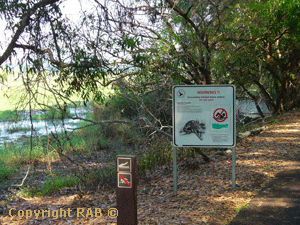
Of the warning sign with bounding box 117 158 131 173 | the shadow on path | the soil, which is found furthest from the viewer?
the soil

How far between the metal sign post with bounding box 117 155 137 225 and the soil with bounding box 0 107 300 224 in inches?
49.7

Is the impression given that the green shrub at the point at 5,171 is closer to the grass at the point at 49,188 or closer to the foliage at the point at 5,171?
the foliage at the point at 5,171

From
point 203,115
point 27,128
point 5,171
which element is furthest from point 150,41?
point 27,128

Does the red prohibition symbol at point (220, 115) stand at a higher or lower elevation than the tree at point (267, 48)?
lower

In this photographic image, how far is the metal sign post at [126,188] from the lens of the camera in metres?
3.70

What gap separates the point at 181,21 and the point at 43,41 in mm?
4562

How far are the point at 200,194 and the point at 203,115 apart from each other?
164 centimetres

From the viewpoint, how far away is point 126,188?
12.2ft

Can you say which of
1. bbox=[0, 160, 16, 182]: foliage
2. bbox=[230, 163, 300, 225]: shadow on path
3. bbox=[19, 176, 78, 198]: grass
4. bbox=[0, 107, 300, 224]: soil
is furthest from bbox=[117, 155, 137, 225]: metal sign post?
bbox=[0, 160, 16, 182]: foliage

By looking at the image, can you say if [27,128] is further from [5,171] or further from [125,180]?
[125,180]

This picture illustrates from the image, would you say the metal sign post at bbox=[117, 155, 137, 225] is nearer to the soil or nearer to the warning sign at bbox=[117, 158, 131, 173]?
the warning sign at bbox=[117, 158, 131, 173]

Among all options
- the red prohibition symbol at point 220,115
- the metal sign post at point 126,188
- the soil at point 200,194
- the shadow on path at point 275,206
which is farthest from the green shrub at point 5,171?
the shadow on path at point 275,206

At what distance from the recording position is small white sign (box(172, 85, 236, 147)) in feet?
19.5

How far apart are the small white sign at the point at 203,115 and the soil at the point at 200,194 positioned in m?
1.11
